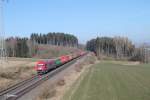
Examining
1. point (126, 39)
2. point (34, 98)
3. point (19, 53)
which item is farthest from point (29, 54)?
point (34, 98)

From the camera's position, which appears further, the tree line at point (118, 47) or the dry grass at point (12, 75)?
the tree line at point (118, 47)

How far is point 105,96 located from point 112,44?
526 ft

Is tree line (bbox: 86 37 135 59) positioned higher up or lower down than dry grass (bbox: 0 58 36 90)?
higher up

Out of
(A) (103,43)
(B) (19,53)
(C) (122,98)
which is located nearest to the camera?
(C) (122,98)

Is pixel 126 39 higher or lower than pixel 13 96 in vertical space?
higher

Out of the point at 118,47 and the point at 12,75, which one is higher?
the point at 118,47

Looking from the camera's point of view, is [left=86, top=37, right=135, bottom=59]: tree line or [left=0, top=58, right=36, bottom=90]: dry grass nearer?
[left=0, top=58, right=36, bottom=90]: dry grass

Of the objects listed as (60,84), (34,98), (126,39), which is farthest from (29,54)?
(34,98)

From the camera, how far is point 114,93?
25750 mm

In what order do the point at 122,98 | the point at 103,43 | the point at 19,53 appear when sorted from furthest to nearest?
the point at 103,43 → the point at 19,53 → the point at 122,98

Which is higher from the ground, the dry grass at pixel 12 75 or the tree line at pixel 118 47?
the tree line at pixel 118 47

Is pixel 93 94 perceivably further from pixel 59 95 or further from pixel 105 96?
pixel 59 95

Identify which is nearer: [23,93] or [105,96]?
[105,96]

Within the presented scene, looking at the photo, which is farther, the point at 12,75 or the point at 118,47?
the point at 118,47
